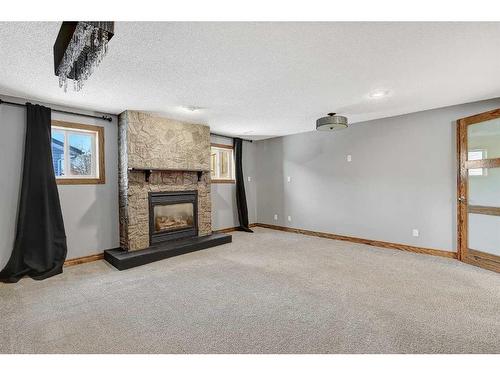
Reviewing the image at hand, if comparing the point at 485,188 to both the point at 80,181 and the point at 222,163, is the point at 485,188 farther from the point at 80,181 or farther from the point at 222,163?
the point at 80,181

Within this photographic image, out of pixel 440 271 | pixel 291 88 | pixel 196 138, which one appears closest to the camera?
pixel 291 88

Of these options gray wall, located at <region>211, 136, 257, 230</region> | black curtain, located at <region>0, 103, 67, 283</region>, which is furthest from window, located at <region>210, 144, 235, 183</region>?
black curtain, located at <region>0, 103, 67, 283</region>

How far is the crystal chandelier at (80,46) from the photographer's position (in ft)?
4.45

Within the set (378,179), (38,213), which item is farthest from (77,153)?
(378,179)

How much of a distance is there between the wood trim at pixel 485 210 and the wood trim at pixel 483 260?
1.81ft

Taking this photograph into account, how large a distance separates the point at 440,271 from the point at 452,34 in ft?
9.40

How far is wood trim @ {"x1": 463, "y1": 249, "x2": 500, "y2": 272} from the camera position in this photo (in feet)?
10.9

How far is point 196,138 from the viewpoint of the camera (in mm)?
4910

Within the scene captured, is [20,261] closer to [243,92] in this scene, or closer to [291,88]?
[243,92]

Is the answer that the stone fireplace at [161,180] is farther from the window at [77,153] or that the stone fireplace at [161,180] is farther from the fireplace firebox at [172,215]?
the window at [77,153]

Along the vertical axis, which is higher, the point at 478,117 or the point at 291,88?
the point at 291,88

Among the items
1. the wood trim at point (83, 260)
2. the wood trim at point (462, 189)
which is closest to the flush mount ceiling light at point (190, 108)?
the wood trim at point (83, 260)
